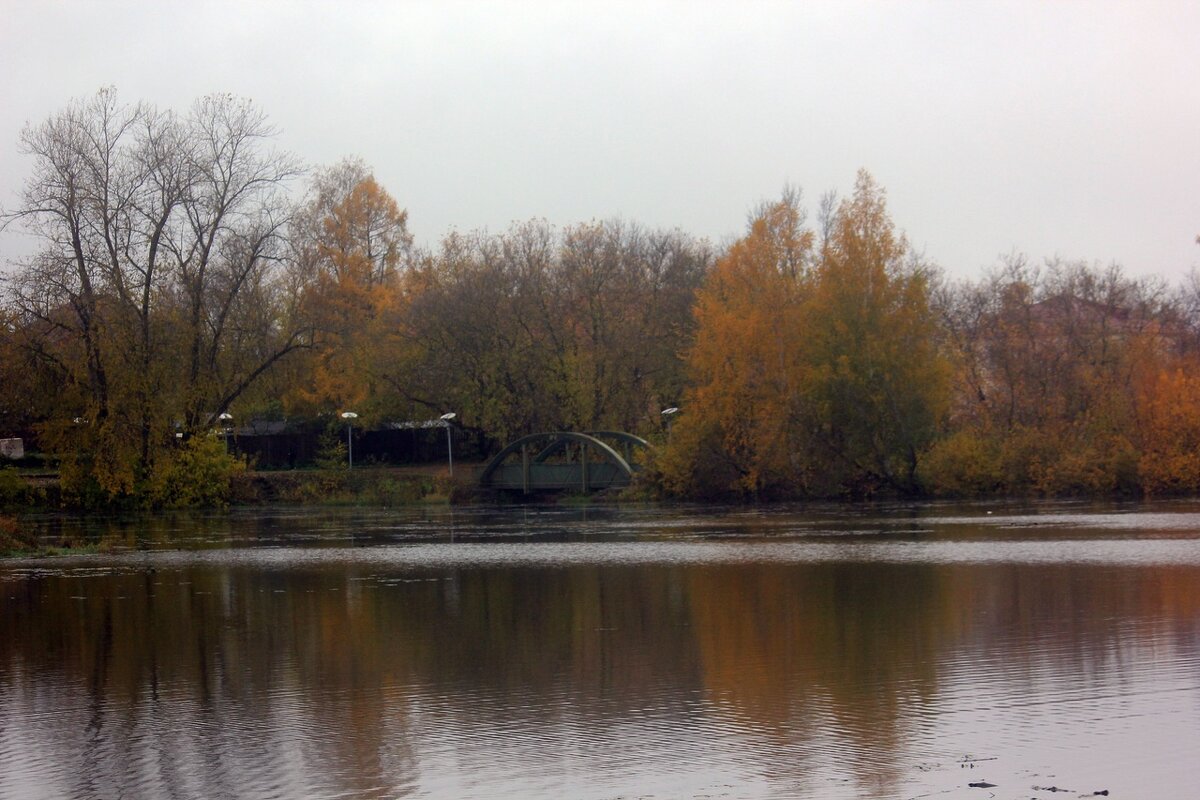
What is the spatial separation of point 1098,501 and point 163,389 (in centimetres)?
3242

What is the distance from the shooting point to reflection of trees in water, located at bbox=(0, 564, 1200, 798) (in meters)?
9.59

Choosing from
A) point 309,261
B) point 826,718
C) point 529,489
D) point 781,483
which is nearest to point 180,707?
point 826,718

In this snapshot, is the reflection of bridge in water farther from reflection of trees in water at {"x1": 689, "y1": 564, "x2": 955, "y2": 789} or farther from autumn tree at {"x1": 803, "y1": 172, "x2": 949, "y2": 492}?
reflection of trees in water at {"x1": 689, "y1": 564, "x2": 955, "y2": 789}

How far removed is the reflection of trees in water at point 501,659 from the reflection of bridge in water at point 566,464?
3049 cm

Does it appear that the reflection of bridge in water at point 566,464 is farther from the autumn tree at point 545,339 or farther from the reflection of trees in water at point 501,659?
the reflection of trees in water at point 501,659

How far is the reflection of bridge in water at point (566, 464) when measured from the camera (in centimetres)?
5238

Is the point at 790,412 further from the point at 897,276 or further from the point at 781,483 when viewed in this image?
the point at 897,276

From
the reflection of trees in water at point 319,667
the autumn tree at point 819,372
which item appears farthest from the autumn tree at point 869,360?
the reflection of trees in water at point 319,667

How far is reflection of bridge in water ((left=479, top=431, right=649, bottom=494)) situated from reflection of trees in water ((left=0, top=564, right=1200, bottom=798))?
1200 inches

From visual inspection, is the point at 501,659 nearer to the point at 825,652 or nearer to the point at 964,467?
the point at 825,652

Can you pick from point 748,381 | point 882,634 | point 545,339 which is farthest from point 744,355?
point 882,634

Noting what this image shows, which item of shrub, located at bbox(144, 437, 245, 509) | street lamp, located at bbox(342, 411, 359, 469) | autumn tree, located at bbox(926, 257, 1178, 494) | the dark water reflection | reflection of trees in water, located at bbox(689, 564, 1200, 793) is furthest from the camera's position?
street lamp, located at bbox(342, 411, 359, 469)

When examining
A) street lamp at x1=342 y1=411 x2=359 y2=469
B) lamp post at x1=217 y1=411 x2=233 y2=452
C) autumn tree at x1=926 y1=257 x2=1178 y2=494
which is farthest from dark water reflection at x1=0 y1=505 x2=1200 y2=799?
street lamp at x1=342 y1=411 x2=359 y2=469

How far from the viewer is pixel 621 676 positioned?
40.3ft
